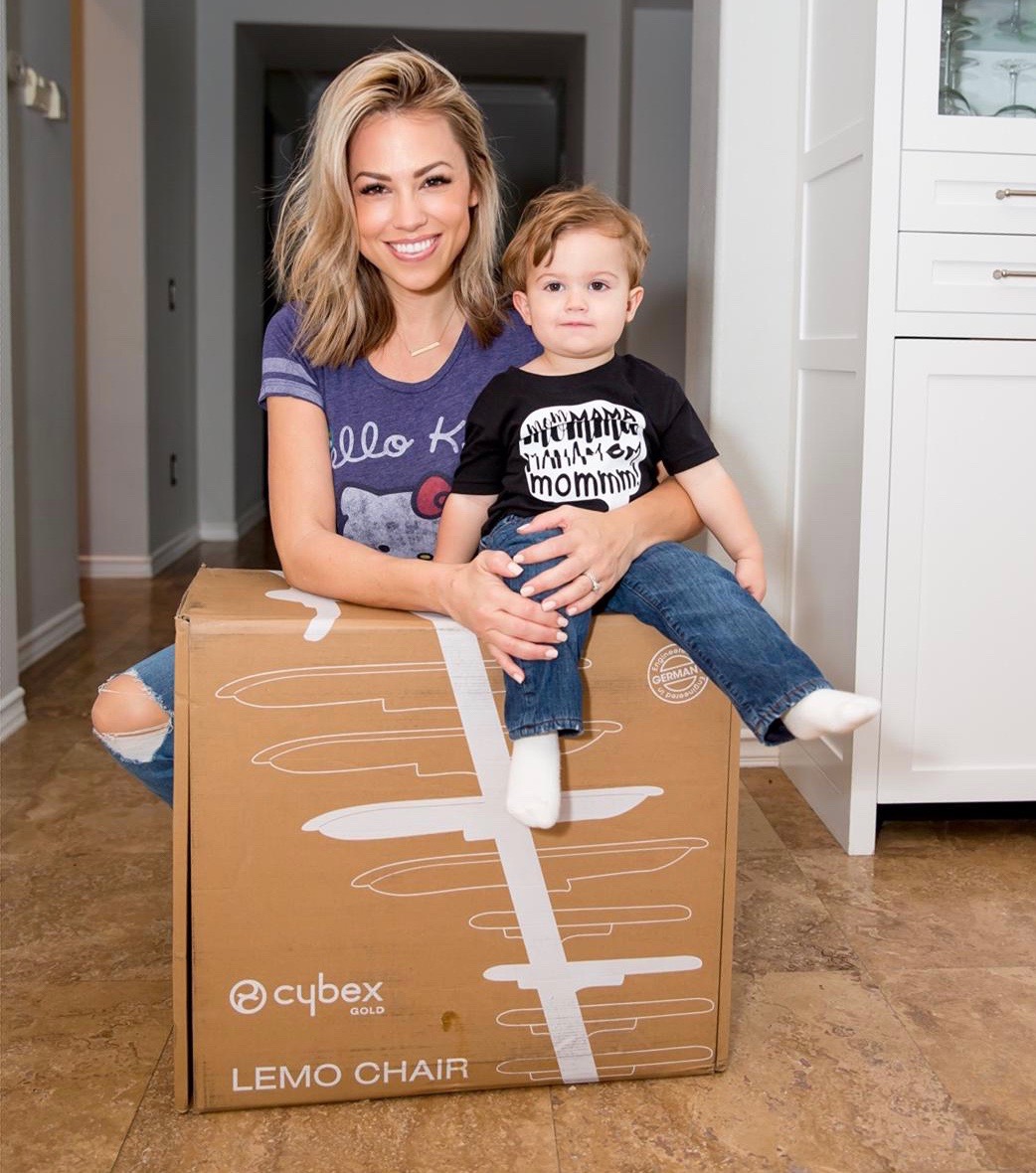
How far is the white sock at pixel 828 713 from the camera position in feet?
3.93

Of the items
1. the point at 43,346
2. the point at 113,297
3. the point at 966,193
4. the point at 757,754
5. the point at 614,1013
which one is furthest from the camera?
the point at 113,297

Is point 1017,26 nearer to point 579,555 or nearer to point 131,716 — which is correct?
point 579,555

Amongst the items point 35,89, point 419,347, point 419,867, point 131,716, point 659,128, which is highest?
point 659,128

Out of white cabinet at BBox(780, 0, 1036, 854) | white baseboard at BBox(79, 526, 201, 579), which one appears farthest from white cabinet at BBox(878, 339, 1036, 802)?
white baseboard at BBox(79, 526, 201, 579)

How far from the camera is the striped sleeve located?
1.54 meters

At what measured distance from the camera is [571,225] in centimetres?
145

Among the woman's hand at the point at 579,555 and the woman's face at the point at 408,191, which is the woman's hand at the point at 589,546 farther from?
the woman's face at the point at 408,191

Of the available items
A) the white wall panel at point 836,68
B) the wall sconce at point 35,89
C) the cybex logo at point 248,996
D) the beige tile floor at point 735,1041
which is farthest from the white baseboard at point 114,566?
the cybex logo at point 248,996

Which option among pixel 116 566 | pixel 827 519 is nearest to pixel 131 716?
pixel 827 519

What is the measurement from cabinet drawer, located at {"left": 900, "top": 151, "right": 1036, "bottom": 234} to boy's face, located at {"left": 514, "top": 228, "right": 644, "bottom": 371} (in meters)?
0.70

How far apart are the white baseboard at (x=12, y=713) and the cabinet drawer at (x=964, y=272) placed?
183 cm

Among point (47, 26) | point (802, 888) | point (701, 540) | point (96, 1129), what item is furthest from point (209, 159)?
point (96, 1129)

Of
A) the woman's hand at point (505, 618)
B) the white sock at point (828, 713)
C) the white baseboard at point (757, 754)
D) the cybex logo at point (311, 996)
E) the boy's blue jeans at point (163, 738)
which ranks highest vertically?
the woman's hand at point (505, 618)

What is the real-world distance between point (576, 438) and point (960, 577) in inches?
34.0
